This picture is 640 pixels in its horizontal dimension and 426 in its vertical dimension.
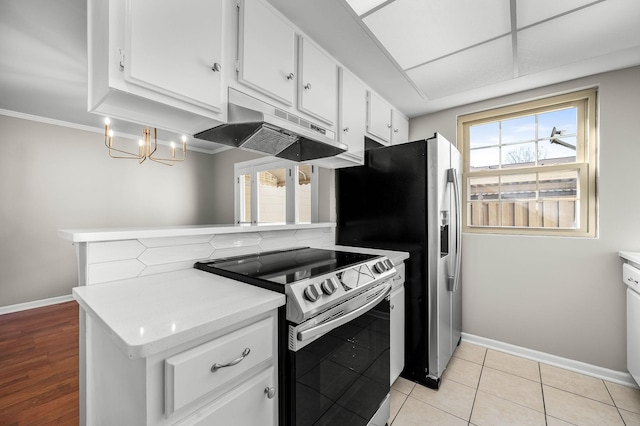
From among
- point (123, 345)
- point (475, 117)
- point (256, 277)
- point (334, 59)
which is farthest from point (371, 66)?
point (123, 345)

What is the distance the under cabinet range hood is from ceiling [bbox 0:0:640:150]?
0.56 meters

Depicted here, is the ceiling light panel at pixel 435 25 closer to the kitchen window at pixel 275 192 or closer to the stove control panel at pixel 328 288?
the kitchen window at pixel 275 192

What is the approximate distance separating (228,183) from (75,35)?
10.8 ft

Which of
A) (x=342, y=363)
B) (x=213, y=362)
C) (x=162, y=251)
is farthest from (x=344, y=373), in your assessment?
(x=162, y=251)

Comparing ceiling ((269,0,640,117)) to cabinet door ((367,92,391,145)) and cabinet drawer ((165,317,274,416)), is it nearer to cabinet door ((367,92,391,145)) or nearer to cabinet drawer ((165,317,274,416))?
cabinet door ((367,92,391,145))

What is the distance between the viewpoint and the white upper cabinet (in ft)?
3.13

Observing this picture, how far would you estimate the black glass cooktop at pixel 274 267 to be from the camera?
1112mm

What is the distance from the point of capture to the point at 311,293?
104 cm

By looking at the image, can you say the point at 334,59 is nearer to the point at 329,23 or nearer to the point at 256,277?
the point at 329,23

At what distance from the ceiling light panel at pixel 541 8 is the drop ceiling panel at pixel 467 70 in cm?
19

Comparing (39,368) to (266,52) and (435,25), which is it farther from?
(435,25)

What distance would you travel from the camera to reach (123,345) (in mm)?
647

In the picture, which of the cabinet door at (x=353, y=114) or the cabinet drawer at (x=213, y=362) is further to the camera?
the cabinet door at (x=353, y=114)

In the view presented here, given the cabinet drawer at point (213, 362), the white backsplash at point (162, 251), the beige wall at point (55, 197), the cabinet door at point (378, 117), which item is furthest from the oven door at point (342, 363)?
the beige wall at point (55, 197)
